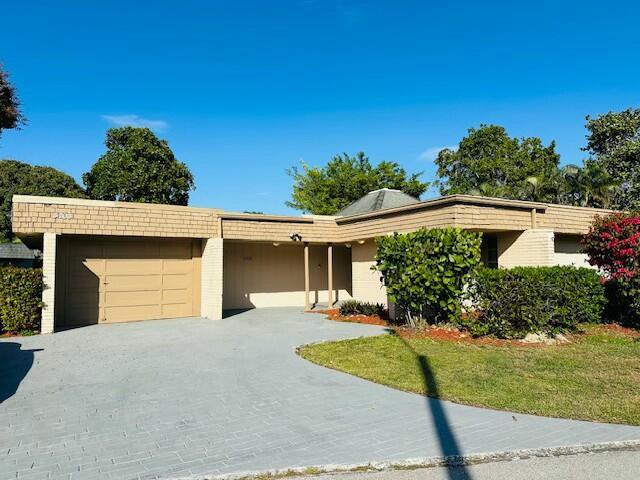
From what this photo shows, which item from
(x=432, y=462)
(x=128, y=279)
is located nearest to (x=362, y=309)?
(x=128, y=279)

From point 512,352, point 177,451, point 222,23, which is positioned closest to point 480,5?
point 222,23

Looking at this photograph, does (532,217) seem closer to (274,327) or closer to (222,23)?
(274,327)

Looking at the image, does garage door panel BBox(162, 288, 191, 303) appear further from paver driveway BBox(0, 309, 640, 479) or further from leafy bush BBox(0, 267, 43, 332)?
paver driveway BBox(0, 309, 640, 479)

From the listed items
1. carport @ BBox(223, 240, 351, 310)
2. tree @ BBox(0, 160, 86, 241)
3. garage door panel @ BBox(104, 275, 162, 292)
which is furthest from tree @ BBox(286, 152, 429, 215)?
garage door panel @ BBox(104, 275, 162, 292)

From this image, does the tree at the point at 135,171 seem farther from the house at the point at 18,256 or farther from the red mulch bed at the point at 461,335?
the red mulch bed at the point at 461,335

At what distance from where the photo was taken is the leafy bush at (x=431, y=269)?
32.2ft

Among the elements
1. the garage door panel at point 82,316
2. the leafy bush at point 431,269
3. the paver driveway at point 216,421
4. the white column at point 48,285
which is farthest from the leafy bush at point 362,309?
the white column at point 48,285

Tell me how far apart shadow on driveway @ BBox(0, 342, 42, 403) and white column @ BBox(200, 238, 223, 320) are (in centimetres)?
542

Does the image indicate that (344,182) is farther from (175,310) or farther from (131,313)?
(131,313)

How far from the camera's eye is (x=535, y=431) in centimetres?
449

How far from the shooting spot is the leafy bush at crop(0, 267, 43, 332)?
10734 millimetres

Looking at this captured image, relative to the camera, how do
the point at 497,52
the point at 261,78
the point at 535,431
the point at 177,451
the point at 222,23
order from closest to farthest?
1. the point at 177,451
2. the point at 535,431
3. the point at 222,23
4. the point at 497,52
5. the point at 261,78

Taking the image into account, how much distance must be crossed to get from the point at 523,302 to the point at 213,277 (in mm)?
9155

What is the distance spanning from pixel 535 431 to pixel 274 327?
28.4 feet
